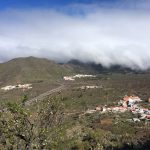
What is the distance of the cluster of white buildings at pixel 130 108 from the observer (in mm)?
105844

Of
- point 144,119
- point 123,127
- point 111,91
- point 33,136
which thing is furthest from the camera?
point 111,91

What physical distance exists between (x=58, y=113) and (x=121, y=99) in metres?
124

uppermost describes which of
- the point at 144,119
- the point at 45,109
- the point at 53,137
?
the point at 45,109

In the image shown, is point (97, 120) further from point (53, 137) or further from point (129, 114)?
point (53, 137)

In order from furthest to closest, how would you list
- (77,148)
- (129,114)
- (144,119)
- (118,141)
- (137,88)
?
1. (137,88)
2. (129,114)
3. (144,119)
4. (118,141)
5. (77,148)

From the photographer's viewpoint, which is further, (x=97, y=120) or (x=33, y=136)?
(x=97, y=120)

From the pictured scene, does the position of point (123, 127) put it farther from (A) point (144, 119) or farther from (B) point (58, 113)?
(B) point (58, 113)

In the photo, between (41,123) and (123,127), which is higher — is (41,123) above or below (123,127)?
above

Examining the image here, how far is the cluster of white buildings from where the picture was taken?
105844mm

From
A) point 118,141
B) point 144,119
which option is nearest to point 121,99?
point 144,119

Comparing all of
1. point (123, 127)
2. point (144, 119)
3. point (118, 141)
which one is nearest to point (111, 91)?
point (144, 119)

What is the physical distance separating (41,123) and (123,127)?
62.3m

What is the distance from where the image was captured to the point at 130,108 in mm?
123750

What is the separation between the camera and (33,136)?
858 inches
